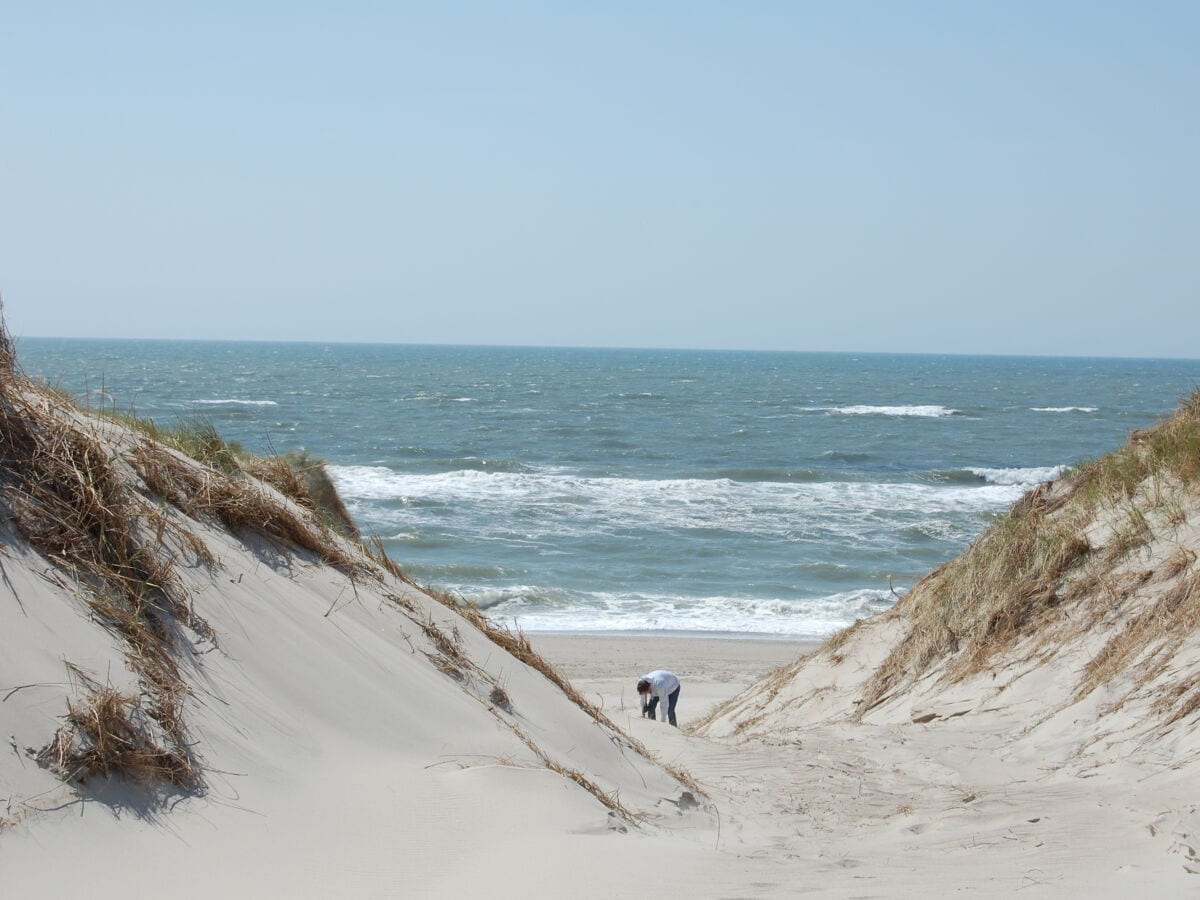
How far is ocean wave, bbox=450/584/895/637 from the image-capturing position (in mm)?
17062

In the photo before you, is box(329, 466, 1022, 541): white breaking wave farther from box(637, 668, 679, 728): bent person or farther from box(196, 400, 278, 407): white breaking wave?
box(196, 400, 278, 407): white breaking wave

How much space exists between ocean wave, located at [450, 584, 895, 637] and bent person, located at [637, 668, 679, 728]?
7176mm

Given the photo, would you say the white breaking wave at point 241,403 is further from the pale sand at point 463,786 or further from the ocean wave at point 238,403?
the pale sand at point 463,786

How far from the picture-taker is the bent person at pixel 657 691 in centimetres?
947

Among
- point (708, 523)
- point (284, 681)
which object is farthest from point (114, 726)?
point (708, 523)

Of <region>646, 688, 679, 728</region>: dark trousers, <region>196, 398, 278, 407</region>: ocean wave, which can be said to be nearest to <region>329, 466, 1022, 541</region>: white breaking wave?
<region>646, 688, 679, 728</region>: dark trousers

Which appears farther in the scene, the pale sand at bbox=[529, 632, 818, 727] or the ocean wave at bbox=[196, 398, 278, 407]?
the ocean wave at bbox=[196, 398, 278, 407]

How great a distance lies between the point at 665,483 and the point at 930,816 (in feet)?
88.1

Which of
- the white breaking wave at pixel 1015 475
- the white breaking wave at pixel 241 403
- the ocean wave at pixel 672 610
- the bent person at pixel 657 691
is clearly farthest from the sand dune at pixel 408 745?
the white breaking wave at pixel 241 403

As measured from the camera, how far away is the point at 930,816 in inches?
199

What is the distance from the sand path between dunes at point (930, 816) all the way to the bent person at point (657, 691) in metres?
1.83

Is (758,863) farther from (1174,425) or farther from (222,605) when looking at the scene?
(1174,425)

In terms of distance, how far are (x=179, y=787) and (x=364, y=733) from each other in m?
0.99

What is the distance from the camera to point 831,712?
29.8 ft
